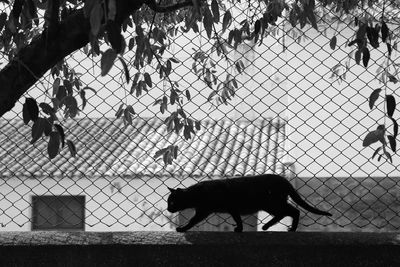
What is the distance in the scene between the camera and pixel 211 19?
9.53 feet

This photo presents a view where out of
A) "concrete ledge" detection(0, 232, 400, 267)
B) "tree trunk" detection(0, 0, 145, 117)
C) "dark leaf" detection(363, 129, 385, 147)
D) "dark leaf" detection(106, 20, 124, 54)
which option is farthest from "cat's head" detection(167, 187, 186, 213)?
"dark leaf" detection(106, 20, 124, 54)

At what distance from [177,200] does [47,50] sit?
2035 millimetres

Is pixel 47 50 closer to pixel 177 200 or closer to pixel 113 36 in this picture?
pixel 113 36

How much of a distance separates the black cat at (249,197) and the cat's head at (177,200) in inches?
9.6

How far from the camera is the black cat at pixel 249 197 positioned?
160 inches

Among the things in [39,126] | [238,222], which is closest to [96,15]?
[39,126]

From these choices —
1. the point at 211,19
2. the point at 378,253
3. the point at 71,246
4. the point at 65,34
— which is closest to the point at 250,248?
the point at 378,253

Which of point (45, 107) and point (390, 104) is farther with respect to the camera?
point (390, 104)

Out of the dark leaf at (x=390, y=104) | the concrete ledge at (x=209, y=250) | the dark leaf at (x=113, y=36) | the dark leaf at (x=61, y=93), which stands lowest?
the concrete ledge at (x=209, y=250)

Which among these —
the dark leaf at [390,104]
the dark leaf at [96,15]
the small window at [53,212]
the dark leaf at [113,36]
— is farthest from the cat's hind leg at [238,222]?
the dark leaf at [96,15]

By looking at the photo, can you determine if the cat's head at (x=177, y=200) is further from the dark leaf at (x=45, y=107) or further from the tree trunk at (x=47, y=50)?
the dark leaf at (x=45, y=107)

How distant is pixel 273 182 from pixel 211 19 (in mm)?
1435

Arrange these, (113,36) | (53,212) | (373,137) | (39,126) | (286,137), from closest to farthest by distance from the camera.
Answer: (113,36), (39,126), (373,137), (286,137), (53,212)

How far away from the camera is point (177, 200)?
4539mm
